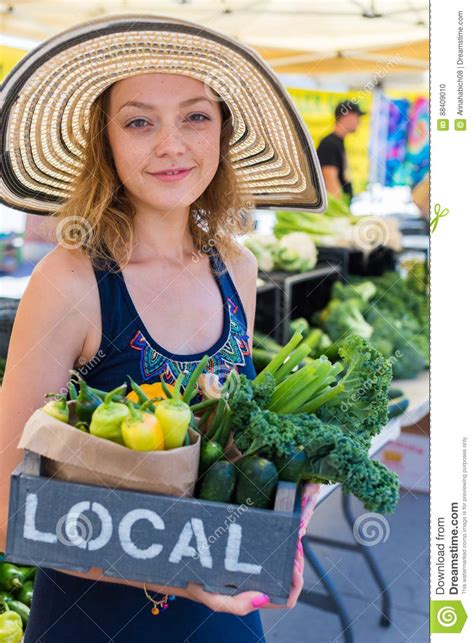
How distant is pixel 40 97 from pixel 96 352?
2.16 feet

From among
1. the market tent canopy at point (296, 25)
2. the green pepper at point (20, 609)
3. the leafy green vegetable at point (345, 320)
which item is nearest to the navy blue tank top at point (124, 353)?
the green pepper at point (20, 609)

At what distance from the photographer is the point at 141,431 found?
46.5 inches

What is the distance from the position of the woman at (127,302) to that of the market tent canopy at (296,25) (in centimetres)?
305

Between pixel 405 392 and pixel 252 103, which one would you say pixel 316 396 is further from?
pixel 405 392

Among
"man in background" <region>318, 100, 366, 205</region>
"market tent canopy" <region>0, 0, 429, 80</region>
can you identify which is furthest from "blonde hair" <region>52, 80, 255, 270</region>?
"man in background" <region>318, 100, 366, 205</region>

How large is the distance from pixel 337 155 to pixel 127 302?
21.0ft

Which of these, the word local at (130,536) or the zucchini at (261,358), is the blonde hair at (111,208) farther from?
the zucchini at (261,358)

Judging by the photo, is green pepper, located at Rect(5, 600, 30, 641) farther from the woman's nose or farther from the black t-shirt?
the black t-shirt

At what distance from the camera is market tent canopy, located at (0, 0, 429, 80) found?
5004 mm

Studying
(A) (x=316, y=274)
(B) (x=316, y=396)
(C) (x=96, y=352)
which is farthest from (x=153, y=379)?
(A) (x=316, y=274)

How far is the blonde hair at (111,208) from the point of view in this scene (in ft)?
5.54

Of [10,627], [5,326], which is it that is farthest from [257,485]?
[5,326]
